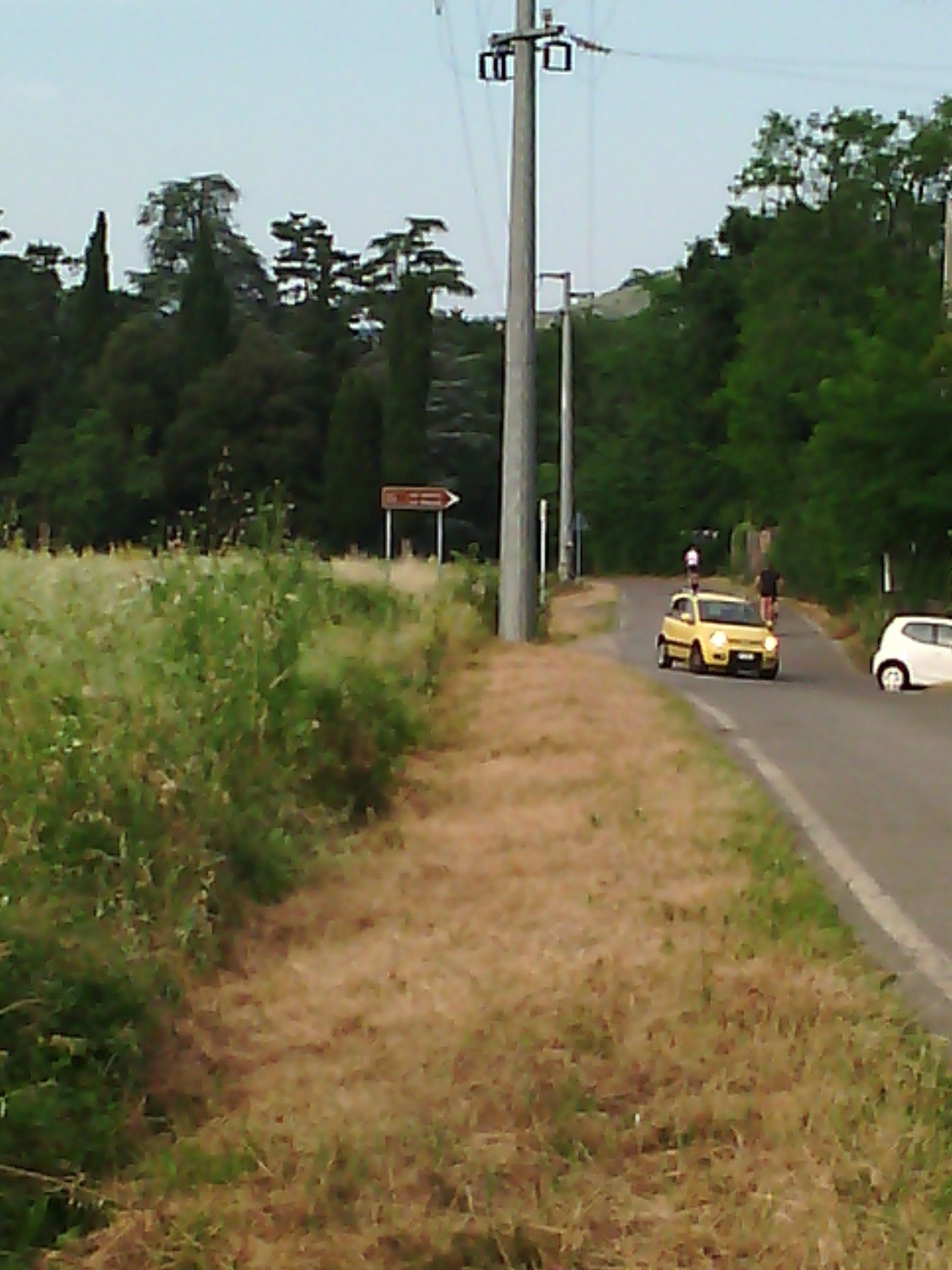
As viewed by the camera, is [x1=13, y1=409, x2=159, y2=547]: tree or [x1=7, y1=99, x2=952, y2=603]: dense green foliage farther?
[x1=7, y1=99, x2=952, y2=603]: dense green foliage

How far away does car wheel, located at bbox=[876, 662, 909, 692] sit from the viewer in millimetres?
30188

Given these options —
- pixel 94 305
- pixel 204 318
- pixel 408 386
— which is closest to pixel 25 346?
pixel 94 305

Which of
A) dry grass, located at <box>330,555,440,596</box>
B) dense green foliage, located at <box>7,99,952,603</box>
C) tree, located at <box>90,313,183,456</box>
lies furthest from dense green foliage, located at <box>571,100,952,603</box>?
tree, located at <box>90,313,183,456</box>

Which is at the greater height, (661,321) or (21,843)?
(661,321)

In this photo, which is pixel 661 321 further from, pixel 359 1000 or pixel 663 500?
pixel 359 1000

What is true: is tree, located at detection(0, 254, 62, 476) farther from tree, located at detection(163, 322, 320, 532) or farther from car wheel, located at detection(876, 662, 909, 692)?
car wheel, located at detection(876, 662, 909, 692)

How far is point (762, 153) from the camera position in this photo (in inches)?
2813

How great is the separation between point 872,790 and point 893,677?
1716cm

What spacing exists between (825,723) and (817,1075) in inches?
557

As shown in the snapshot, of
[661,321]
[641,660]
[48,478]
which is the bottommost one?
[641,660]

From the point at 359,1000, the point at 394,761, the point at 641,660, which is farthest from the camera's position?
the point at 641,660

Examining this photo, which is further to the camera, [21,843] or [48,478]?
[48,478]

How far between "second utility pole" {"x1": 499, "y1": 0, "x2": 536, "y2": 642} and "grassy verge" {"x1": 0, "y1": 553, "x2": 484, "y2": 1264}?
10.5 metres

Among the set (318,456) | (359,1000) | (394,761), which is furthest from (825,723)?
(318,456)
